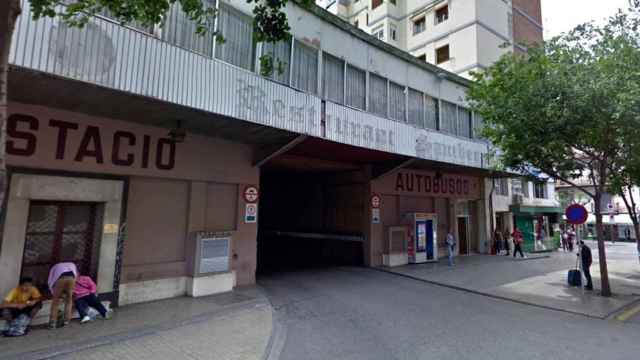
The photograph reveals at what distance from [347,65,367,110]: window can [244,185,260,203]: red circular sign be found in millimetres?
4008

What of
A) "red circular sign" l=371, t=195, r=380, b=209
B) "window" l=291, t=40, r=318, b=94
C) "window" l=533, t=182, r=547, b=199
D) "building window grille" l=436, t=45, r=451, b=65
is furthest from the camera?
"window" l=533, t=182, r=547, b=199

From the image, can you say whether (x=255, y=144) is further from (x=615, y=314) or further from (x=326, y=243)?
(x=615, y=314)

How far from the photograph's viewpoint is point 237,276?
10.1m

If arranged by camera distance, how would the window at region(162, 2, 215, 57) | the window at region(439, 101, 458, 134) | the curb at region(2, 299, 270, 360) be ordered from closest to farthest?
→ the curb at region(2, 299, 270, 360) → the window at region(162, 2, 215, 57) → the window at region(439, 101, 458, 134)

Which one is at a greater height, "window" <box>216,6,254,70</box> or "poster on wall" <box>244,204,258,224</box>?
"window" <box>216,6,254,70</box>

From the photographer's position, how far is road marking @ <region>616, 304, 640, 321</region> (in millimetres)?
8109

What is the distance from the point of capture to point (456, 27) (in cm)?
2275

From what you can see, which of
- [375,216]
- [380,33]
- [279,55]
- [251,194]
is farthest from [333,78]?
[380,33]

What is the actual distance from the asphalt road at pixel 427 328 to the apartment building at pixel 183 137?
286cm

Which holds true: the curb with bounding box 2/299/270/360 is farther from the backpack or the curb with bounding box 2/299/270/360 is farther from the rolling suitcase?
the rolling suitcase

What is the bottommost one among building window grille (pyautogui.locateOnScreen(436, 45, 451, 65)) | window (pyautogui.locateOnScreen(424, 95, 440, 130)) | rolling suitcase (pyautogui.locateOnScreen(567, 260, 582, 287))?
rolling suitcase (pyautogui.locateOnScreen(567, 260, 582, 287))

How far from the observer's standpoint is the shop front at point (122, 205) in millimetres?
6707

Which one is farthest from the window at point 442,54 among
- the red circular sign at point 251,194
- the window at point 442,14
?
the red circular sign at point 251,194

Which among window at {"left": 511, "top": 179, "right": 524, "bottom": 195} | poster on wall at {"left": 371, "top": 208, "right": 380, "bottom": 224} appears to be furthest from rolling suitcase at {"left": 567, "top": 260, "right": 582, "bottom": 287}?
window at {"left": 511, "top": 179, "right": 524, "bottom": 195}
